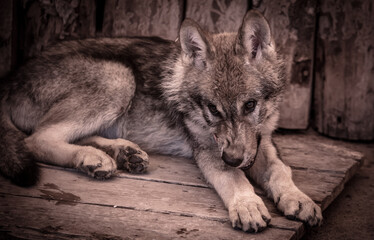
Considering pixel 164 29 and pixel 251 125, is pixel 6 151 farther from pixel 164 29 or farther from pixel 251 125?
pixel 164 29

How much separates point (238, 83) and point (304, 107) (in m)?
1.99

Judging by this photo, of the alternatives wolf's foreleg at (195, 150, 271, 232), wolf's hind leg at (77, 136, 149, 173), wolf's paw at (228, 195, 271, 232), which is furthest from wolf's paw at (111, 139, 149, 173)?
wolf's paw at (228, 195, 271, 232)

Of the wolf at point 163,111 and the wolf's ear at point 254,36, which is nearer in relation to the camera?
the wolf at point 163,111

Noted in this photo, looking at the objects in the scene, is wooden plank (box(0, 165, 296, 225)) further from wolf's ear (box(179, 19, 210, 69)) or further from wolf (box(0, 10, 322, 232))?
wolf's ear (box(179, 19, 210, 69))

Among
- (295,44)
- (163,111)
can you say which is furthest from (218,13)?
(163,111)

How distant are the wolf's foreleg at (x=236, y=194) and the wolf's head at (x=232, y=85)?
6.6 inches

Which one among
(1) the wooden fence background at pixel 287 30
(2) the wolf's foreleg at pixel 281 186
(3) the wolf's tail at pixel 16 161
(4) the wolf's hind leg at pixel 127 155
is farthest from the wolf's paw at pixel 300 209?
→ (1) the wooden fence background at pixel 287 30

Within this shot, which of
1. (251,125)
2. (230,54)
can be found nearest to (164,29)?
(230,54)

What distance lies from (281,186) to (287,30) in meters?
2.16

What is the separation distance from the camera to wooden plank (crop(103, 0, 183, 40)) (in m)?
4.61

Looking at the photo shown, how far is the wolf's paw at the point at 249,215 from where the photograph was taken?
2.56 meters

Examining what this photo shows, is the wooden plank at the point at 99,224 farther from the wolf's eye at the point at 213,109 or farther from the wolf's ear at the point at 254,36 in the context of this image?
the wolf's ear at the point at 254,36

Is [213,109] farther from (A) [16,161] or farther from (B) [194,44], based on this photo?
(A) [16,161]

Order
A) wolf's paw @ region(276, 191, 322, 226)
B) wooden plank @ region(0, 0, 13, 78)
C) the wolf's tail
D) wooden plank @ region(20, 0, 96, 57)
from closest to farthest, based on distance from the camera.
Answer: wolf's paw @ region(276, 191, 322, 226) < the wolf's tail < wooden plank @ region(0, 0, 13, 78) < wooden plank @ region(20, 0, 96, 57)
